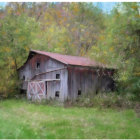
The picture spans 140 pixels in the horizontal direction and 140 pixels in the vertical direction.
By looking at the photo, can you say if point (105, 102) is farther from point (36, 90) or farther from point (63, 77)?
point (36, 90)

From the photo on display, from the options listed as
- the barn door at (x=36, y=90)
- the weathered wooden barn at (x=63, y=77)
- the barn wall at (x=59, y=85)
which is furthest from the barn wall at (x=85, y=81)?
the barn door at (x=36, y=90)

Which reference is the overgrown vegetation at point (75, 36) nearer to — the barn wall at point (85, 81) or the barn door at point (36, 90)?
the barn wall at point (85, 81)

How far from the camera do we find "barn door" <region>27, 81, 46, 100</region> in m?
16.5

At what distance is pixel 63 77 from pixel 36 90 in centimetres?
368

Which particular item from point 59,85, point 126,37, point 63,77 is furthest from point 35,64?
point 126,37

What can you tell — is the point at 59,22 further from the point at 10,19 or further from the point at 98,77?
the point at 98,77

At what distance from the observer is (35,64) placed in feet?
60.0

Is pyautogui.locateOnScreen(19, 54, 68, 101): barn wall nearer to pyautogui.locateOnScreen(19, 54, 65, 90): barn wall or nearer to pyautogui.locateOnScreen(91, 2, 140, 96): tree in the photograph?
pyautogui.locateOnScreen(19, 54, 65, 90): barn wall

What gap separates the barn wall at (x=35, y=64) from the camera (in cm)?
1605

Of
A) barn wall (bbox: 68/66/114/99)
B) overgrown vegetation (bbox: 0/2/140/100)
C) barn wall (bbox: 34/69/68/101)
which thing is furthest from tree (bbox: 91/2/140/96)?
barn wall (bbox: 34/69/68/101)

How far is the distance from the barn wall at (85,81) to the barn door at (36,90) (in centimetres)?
291

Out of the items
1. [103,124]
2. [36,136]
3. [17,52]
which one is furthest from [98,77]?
[36,136]

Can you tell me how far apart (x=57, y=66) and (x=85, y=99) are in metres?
3.72

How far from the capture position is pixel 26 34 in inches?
831
